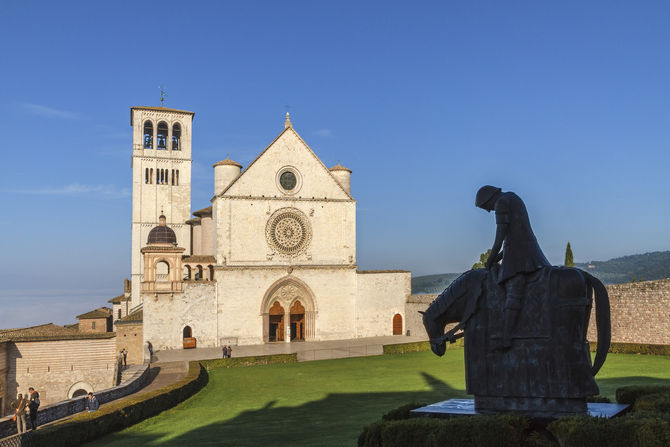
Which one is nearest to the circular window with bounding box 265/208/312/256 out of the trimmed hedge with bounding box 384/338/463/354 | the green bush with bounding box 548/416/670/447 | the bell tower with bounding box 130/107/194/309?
the trimmed hedge with bounding box 384/338/463/354

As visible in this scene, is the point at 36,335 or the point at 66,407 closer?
the point at 66,407

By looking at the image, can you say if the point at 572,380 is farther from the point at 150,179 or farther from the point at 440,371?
the point at 150,179

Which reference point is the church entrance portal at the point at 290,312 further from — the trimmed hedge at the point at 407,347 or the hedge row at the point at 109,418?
the hedge row at the point at 109,418

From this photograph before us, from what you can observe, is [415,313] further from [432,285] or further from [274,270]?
[432,285]

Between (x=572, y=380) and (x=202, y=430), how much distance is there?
423 inches

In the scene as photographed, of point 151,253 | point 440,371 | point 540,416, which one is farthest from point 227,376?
point 540,416

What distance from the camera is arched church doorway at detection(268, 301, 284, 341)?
47.3 metres

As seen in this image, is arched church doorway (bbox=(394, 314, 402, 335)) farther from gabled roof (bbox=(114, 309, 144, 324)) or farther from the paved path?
gabled roof (bbox=(114, 309, 144, 324))

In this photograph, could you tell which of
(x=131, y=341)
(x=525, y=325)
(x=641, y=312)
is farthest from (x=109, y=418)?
(x=641, y=312)

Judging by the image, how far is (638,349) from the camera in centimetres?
3209

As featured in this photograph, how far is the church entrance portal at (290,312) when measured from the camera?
Result: 47.2 meters

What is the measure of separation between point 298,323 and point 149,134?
2520 centimetres

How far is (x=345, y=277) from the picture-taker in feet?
161

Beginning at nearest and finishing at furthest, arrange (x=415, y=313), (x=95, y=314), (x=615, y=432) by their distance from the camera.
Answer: (x=615, y=432)
(x=415, y=313)
(x=95, y=314)
